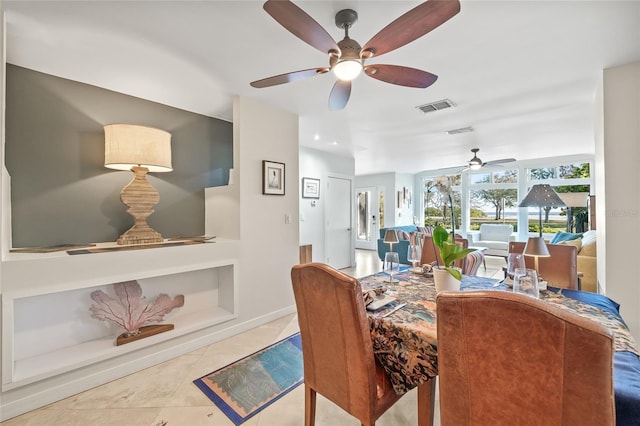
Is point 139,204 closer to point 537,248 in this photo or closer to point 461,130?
point 537,248

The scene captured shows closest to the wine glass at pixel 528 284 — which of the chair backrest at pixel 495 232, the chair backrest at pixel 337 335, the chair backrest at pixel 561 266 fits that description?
the chair backrest at pixel 337 335

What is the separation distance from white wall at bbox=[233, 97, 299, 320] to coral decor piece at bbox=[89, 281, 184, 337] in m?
0.84

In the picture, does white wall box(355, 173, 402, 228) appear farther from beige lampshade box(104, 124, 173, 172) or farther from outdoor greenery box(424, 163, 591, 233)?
beige lampshade box(104, 124, 173, 172)

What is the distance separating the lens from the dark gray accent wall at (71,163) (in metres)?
2.07

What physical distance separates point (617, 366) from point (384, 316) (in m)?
0.78

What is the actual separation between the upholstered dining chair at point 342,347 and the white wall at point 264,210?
5.36 feet

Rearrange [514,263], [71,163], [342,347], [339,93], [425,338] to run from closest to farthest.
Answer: [425,338] < [342,347] < [514,263] < [339,93] < [71,163]

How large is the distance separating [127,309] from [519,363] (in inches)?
101

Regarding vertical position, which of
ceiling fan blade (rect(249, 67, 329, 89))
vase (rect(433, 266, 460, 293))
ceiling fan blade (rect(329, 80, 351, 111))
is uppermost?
ceiling fan blade (rect(249, 67, 329, 89))

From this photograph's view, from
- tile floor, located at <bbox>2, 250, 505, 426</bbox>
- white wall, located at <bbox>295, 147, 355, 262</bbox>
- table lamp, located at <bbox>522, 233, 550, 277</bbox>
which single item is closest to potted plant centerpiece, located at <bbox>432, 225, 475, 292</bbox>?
table lamp, located at <bbox>522, 233, 550, 277</bbox>

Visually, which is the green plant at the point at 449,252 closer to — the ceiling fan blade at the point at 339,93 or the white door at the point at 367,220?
the ceiling fan blade at the point at 339,93

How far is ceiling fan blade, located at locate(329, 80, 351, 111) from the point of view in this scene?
184 cm

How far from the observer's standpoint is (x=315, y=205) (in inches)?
200

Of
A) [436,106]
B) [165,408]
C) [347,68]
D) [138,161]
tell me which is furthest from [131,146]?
[436,106]
